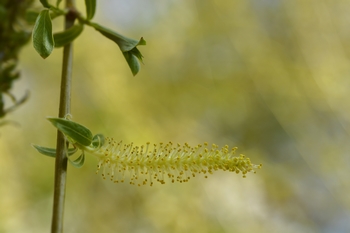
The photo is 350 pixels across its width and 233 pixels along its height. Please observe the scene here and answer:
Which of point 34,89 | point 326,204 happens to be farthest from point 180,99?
point 326,204

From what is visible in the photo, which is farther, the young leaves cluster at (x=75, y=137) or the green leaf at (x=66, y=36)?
the green leaf at (x=66, y=36)

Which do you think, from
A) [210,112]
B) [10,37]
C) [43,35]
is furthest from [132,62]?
[210,112]

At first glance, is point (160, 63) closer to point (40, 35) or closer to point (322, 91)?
point (322, 91)

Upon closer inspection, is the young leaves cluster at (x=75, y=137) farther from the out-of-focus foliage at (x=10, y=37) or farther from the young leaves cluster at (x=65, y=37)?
the out-of-focus foliage at (x=10, y=37)

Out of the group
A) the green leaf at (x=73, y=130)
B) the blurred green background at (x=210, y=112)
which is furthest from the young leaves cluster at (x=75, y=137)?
the blurred green background at (x=210, y=112)

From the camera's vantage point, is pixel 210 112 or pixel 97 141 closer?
pixel 97 141

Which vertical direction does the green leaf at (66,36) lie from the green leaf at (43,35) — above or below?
above

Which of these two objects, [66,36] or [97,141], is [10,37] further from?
[97,141]
